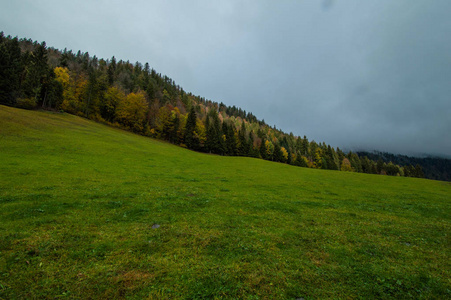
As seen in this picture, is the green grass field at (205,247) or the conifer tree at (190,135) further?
the conifer tree at (190,135)

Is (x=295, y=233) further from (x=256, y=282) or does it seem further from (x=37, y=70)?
(x=37, y=70)

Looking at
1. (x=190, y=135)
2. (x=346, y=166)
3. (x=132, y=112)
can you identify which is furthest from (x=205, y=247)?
(x=346, y=166)

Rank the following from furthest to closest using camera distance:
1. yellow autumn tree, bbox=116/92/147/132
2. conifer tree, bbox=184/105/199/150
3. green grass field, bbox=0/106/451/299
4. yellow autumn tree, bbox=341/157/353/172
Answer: yellow autumn tree, bbox=341/157/353/172 < conifer tree, bbox=184/105/199/150 < yellow autumn tree, bbox=116/92/147/132 < green grass field, bbox=0/106/451/299

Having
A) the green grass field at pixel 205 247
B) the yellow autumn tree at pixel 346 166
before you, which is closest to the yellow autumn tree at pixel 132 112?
the green grass field at pixel 205 247

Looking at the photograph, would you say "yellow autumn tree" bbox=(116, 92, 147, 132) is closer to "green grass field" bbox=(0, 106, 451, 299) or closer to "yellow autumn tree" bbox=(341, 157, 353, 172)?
"green grass field" bbox=(0, 106, 451, 299)

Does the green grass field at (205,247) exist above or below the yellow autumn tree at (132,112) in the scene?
below

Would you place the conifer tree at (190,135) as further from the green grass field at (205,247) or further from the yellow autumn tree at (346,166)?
the yellow autumn tree at (346,166)

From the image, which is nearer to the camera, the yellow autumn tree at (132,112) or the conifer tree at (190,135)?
the yellow autumn tree at (132,112)

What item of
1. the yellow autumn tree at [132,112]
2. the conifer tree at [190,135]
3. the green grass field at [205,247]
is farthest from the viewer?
the conifer tree at [190,135]

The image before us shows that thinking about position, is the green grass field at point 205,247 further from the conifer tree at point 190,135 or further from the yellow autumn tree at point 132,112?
the yellow autumn tree at point 132,112

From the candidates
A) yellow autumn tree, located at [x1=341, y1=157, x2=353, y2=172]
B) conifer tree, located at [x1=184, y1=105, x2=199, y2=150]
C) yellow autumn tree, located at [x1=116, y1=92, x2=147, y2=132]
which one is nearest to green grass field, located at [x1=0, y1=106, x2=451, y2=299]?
conifer tree, located at [x1=184, y1=105, x2=199, y2=150]

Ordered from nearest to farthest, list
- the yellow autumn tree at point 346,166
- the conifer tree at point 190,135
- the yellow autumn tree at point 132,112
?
the yellow autumn tree at point 132,112 → the conifer tree at point 190,135 → the yellow autumn tree at point 346,166

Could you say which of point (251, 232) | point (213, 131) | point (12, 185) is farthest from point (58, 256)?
point (213, 131)

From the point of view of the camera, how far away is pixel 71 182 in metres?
15.6
